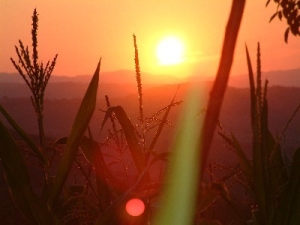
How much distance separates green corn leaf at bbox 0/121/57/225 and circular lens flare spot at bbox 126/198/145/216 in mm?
332

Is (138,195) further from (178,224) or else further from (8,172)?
(8,172)

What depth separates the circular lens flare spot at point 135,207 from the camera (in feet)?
4.77

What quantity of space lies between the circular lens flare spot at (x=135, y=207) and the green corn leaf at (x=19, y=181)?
1.09 ft

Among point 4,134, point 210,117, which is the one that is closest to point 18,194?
point 4,134

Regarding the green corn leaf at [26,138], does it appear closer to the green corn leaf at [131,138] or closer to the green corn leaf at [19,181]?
the green corn leaf at [19,181]

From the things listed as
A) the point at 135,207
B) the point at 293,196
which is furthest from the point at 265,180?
the point at 135,207

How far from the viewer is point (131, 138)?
1.82m

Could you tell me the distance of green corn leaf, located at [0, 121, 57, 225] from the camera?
1642 mm

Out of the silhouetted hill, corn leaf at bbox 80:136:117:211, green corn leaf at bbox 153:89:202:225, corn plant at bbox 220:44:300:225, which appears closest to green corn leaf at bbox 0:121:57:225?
corn leaf at bbox 80:136:117:211

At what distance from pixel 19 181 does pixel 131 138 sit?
0.38 m

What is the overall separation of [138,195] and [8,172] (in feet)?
1.56

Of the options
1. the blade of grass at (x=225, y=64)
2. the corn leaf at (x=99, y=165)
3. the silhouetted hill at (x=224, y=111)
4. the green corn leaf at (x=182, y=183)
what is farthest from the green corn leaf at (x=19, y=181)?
the silhouetted hill at (x=224, y=111)

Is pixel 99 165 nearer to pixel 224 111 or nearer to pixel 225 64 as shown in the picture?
pixel 225 64

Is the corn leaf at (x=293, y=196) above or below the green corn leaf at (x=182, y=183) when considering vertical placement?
below
